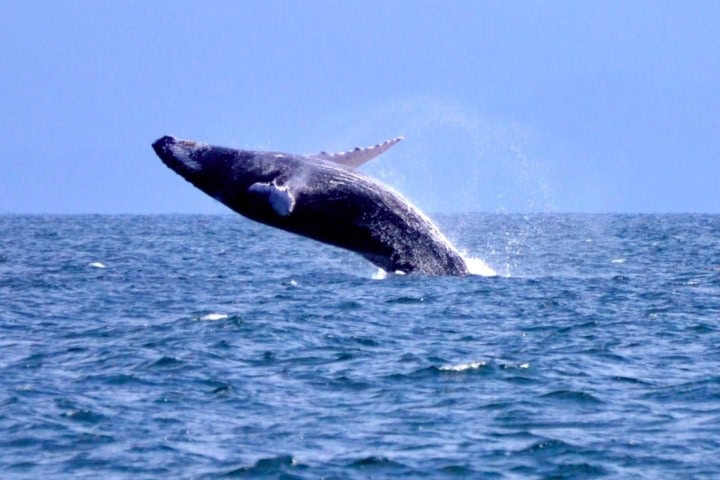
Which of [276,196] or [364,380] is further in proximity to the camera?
[276,196]

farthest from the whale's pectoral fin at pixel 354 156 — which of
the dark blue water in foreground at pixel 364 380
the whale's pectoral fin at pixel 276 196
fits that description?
the dark blue water in foreground at pixel 364 380

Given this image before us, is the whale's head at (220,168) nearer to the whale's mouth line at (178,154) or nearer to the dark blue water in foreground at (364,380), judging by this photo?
the whale's mouth line at (178,154)

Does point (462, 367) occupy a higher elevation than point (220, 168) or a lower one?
lower

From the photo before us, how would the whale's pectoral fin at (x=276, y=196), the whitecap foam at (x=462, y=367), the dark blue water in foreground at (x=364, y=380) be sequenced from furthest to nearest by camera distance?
the whale's pectoral fin at (x=276, y=196)
the whitecap foam at (x=462, y=367)
the dark blue water in foreground at (x=364, y=380)

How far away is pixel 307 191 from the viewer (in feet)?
61.5

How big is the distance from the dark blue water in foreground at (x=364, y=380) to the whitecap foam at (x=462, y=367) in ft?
0.23

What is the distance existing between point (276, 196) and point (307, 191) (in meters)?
1.05

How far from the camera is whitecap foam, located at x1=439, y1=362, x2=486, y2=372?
51.7 feet

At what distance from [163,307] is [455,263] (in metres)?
5.53

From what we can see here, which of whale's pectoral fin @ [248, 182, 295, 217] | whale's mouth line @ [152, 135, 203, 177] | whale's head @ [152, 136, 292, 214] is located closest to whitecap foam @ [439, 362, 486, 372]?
whale's pectoral fin @ [248, 182, 295, 217]

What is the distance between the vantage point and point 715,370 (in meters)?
15.8

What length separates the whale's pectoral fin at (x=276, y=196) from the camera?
1778 cm

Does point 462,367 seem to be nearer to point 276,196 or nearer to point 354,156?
point 276,196

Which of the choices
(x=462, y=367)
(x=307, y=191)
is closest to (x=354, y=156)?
(x=307, y=191)
